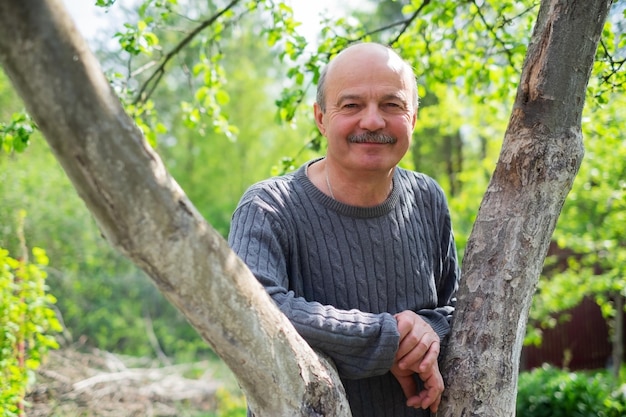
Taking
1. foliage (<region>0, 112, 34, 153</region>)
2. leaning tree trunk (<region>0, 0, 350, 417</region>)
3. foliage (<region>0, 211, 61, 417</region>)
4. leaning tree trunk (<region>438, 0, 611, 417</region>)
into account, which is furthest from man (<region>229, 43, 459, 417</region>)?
foliage (<region>0, 211, 61, 417</region>)

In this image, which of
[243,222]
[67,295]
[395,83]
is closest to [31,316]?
[243,222]

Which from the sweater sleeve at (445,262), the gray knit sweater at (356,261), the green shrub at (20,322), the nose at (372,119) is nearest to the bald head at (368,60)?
the nose at (372,119)

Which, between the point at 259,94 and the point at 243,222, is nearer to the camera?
the point at 243,222

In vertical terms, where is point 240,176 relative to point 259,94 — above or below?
below

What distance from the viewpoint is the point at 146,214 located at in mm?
1168

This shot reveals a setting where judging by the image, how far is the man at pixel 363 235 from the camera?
175cm

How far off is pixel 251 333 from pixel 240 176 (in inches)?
488

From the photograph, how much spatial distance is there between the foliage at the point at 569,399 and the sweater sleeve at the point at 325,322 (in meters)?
4.71

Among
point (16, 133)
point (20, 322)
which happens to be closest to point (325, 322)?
point (16, 133)

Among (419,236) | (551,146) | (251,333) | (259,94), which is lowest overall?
(251,333)

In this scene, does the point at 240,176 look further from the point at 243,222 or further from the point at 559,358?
the point at 243,222

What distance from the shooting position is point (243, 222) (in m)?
1.81

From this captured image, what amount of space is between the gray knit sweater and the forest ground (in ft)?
12.7

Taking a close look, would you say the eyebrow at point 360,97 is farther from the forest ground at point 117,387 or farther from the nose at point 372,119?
the forest ground at point 117,387
